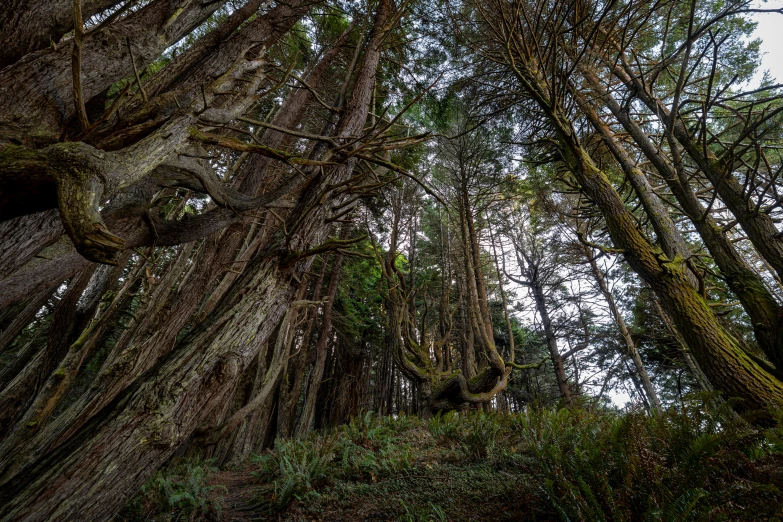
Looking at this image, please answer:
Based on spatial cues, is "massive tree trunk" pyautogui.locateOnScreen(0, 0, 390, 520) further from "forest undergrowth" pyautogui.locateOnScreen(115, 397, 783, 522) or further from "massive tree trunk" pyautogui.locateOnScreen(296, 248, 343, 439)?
Answer: "massive tree trunk" pyautogui.locateOnScreen(296, 248, 343, 439)

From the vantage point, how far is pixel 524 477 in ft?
9.23

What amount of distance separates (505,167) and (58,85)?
9.13 meters

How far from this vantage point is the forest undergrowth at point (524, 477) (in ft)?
5.63

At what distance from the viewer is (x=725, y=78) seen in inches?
275

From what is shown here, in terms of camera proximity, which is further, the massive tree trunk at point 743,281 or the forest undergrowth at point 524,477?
the massive tree trunk at point 743,281

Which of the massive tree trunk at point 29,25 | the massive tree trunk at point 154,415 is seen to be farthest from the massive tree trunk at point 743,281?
the massive tree trunk at point 29,25

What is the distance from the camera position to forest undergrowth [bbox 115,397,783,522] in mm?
1717

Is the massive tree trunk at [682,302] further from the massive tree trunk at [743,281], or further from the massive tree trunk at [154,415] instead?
the massive tree trunk at [154,415]

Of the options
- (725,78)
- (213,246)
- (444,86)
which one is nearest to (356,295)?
(213,246)

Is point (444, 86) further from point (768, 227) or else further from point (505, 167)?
point (768, 227)

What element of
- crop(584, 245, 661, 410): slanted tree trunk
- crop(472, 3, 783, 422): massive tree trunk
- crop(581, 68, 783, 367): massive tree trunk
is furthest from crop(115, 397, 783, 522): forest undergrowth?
crop(584, 245, 661, 410): slanted tree trunk

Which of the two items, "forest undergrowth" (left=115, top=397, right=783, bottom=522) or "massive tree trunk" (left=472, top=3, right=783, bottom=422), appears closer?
"forest undergrowth" (left=115, top=397, right=783, bottom=522)

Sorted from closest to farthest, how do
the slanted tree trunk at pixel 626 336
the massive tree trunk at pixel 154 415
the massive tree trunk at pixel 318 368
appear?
the massive tree trunk at pixel 154 415, the massive tree trunk at pixel 318 368, the slanted tree trunk at pixel 626 336

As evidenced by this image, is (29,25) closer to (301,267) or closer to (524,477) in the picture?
(301,267)
